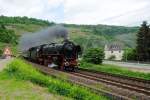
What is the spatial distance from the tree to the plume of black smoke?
79.5 feet

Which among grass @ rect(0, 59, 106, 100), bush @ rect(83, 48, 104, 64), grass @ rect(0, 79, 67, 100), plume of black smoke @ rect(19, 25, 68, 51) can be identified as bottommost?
grass @ rect(0, 79, 67, 100)

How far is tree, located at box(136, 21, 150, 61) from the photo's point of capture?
220ft

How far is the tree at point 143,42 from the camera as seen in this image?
220ft

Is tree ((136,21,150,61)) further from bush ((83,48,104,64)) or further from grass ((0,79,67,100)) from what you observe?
grass ((0,79,67,100))

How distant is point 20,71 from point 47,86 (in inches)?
248

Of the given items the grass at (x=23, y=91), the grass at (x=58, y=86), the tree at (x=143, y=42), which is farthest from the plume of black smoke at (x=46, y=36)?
the tree at (x=143, y=42)

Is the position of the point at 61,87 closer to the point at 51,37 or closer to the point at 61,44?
the point at 61,44

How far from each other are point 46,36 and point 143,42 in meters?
29.5

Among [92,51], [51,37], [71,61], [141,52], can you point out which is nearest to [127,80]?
[71,61]

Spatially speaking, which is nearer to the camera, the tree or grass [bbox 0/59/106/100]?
grass [bbox 0/59/106/100]

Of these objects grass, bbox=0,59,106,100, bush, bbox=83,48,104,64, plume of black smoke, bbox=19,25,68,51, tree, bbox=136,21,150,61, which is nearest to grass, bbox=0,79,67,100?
grass, bbox=0,59,106,100

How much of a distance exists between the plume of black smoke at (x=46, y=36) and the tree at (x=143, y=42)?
24.2 meters

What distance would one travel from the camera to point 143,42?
67875 mm

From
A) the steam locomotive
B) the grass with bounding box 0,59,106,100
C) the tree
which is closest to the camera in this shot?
the grass with bounding box 0,59,106,100
